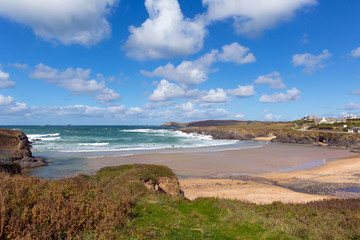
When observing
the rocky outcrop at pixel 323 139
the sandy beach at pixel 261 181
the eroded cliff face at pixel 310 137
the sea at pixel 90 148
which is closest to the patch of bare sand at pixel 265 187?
the sandy beach at pixel 261 181

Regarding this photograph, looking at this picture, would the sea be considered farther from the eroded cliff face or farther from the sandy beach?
the eroded cliff face

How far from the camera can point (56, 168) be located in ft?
83.6

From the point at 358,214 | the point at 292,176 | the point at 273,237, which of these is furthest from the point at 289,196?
the point at 273,237

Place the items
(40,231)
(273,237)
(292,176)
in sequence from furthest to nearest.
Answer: (292,176)
(273,237)
(40,231)

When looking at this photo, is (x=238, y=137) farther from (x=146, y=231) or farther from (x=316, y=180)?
(x=146, y=231)

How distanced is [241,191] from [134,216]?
12583 millimetres

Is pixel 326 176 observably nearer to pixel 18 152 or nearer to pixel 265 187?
pixel 265 187

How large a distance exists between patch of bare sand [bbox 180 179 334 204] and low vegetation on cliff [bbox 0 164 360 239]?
3437 mm

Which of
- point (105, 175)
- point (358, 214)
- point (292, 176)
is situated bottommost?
point (292, 176)

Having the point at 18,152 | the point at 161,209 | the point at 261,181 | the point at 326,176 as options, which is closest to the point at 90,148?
the point at 18,152

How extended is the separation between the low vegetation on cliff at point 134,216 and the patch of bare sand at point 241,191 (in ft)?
11.3

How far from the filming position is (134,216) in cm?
745

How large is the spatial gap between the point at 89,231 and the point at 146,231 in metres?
1.65

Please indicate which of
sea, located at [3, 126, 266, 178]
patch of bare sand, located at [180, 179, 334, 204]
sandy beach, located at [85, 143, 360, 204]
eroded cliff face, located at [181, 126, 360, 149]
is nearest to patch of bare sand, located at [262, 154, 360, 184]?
sandy beach, located at [85, 143, 360, 204]
